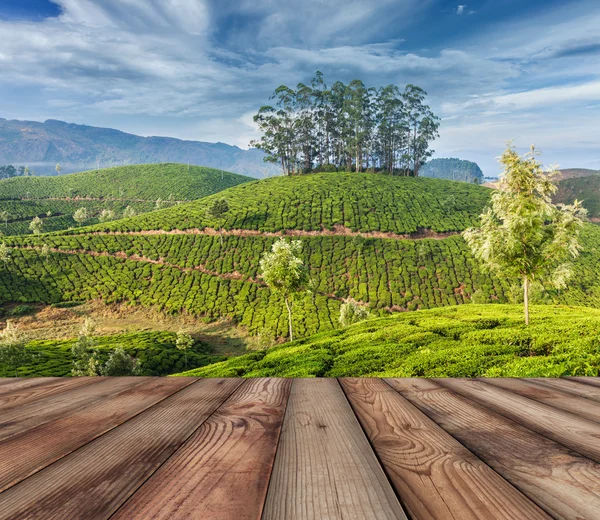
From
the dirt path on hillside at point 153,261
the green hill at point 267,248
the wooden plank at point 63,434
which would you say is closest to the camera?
the wooden plank at point 63,434

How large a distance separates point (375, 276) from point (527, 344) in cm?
3910

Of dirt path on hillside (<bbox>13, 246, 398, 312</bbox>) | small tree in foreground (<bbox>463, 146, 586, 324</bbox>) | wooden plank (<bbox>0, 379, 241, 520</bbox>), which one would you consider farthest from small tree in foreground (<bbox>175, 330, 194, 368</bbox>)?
wooden plank (<bbox>0, 379, 241, 520</bbox>)

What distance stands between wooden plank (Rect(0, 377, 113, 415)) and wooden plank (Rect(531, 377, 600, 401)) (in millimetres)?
4107

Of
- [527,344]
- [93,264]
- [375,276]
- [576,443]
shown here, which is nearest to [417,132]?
[375,276]

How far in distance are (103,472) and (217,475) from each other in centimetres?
45

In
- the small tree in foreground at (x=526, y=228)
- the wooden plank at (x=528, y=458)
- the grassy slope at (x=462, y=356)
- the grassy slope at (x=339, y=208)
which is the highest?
the grassy slope at (x=339, y=208)

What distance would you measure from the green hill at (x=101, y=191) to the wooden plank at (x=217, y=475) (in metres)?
127

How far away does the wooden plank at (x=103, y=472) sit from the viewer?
3.13 feet

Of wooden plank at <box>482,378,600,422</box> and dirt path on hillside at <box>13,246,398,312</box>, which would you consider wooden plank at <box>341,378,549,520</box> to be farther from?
dirt path on hillside at <box>13,246,398,312</box>

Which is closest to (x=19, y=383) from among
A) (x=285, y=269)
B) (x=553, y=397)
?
(x=553, y=397)

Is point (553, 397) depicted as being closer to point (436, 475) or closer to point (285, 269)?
point (436, 475)

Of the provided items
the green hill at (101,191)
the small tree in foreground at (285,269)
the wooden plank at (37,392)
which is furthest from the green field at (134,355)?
the green hill at (101,191)

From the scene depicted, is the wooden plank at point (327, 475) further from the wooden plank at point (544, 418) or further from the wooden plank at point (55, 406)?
the wooden plank at point (55, 406)

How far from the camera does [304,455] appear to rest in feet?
4.20
